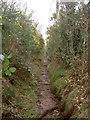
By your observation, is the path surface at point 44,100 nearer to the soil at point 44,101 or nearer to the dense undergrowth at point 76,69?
the soil at point 44,101

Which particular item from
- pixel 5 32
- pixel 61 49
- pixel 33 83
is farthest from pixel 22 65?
pixel 61 49

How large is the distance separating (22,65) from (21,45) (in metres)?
1.15

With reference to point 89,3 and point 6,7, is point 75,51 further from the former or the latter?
point 6,7

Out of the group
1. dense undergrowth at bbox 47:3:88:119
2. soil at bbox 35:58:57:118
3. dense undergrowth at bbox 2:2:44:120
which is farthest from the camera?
soil at bbox 35:58:57:118

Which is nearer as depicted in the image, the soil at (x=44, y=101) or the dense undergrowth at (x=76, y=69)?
the dense undergrowth at (x=76, y=69)

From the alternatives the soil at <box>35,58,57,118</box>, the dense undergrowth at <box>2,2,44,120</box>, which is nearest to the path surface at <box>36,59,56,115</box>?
the soil at <box>35,58,57,118</box>

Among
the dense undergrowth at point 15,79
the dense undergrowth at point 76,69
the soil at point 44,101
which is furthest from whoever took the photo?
the soil at point 44,101

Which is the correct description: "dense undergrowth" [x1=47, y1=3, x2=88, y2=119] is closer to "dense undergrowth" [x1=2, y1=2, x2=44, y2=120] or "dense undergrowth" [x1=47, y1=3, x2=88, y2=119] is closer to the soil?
the soil

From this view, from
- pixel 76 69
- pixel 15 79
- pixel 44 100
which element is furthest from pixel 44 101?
pixel 76 69

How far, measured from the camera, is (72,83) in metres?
4.49

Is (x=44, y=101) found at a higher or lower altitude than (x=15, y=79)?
lower

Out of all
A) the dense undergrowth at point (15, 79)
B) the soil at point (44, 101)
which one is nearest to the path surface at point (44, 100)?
the soil at point (44, 101)

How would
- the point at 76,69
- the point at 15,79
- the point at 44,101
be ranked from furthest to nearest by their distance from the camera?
the point at 15,79 → the point at 44,101 → the point at 76,69

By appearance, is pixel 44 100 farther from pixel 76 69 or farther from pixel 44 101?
pixel 76 69
